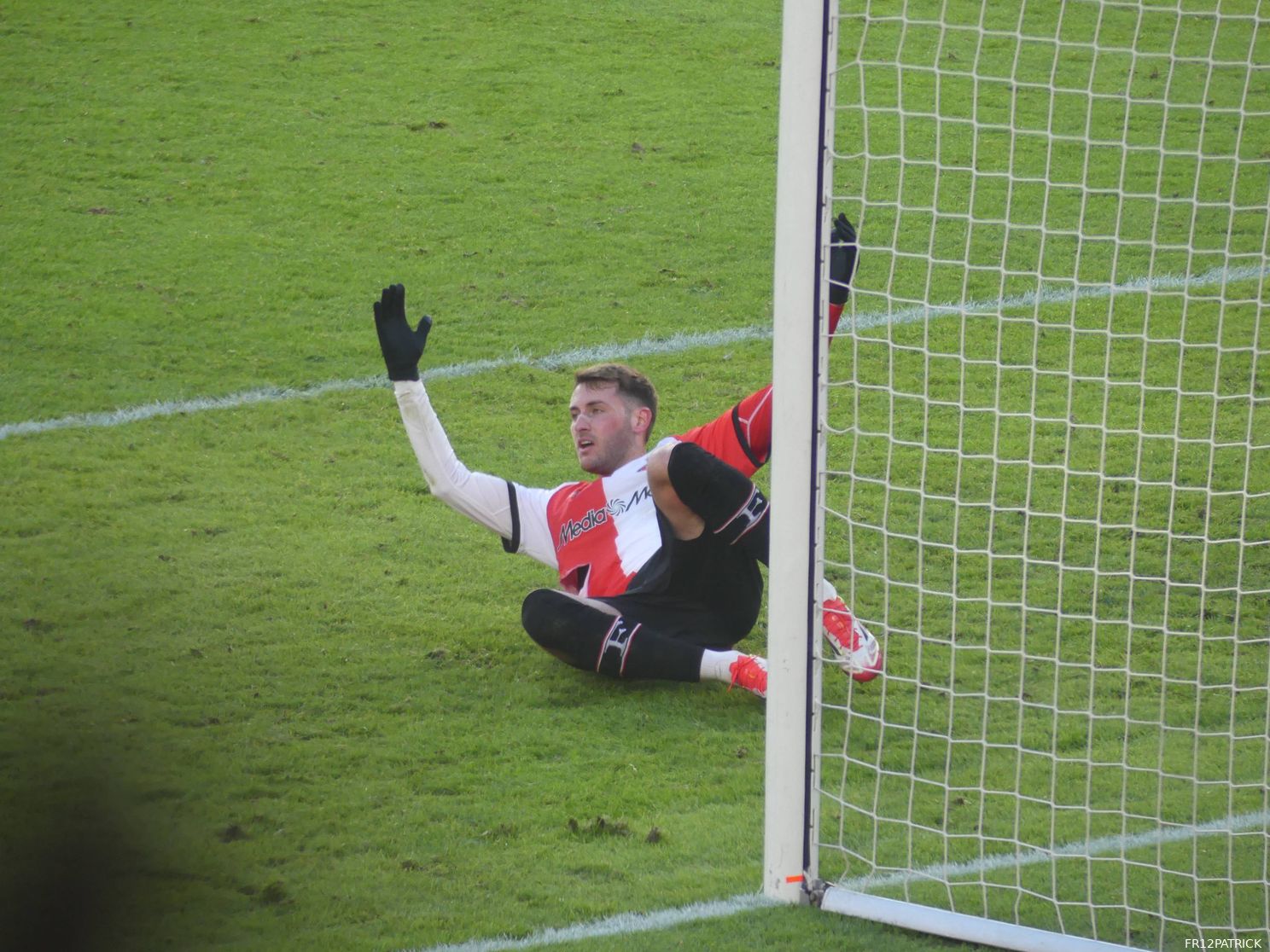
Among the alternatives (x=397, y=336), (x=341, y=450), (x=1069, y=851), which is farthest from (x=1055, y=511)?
(x=341, y=450)

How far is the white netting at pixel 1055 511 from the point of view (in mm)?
3922

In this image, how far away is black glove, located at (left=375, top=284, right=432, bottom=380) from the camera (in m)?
4.86

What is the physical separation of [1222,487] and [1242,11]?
224 inches

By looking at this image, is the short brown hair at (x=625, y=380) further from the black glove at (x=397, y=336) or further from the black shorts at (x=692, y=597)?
the black glove at (x=397, y=336)

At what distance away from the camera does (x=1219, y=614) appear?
527 centimetres

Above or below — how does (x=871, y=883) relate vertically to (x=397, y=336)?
below

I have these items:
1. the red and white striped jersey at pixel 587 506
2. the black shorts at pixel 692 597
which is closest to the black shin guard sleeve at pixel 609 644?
the black shorts at pixel 692 597

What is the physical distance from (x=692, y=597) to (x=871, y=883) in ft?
4.57

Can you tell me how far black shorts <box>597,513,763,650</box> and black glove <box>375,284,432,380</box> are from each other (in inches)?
37.6

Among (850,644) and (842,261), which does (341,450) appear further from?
(842,261)

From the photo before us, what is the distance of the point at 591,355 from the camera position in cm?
788

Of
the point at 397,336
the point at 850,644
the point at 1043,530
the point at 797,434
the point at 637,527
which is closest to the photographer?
the point at 797,434

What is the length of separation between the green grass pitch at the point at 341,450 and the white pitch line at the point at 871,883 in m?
0.05

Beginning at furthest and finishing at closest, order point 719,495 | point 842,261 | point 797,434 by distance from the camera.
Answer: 1. point 719,495
2. point 842,261
3. point 797,434
